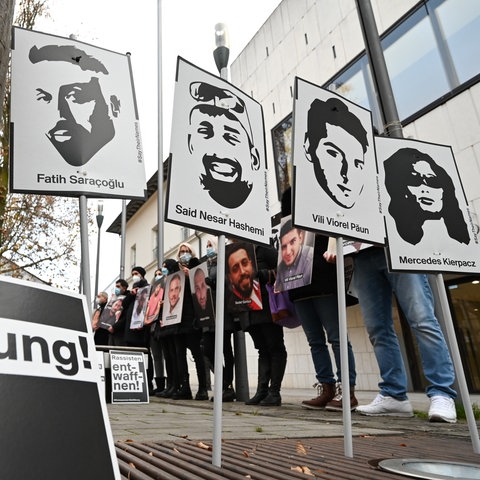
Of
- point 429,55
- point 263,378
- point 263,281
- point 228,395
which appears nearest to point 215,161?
point 263,281

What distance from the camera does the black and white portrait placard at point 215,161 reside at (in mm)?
2129

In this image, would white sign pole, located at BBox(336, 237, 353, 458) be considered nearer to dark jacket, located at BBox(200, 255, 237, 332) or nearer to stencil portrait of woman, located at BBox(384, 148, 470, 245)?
stencil portrait of woman, located at BBox(384, 148, 470, 245)

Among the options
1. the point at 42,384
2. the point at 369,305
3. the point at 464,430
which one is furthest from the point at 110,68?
the point at 464,430

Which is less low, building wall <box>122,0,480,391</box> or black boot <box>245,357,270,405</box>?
building wall <box>122,0,480,391</box>

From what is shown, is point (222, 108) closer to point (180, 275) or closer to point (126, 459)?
point (126, 459)

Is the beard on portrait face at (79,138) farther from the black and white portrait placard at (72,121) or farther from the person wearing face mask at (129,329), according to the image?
the person wearing face mask at (129,329)

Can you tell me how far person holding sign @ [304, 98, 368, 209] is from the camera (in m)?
2.46

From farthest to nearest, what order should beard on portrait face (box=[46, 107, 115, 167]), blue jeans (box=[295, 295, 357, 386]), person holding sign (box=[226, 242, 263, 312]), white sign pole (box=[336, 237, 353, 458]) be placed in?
person holding sign (box=[226, 242, 263, 312]) → blue jeans (box=[295, 295, 357, 386]) → beard on portrait face (box=[46, 107, 115, 167]) → white sign pole (box=[336, 237, 353, 458])

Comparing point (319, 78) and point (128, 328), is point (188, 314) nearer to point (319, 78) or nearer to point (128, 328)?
point (128, 328)

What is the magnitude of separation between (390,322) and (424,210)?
57.4 inches

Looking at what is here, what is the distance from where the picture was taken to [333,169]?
251 centimetres

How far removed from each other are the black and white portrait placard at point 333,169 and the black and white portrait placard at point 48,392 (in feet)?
4.62

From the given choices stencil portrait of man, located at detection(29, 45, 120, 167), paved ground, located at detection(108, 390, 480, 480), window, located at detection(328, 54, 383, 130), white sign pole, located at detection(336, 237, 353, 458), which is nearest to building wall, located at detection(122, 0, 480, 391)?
window, located at detection(328, 54, 383, 130)

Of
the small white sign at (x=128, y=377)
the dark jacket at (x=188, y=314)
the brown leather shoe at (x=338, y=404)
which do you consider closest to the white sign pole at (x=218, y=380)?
the brown leather shoe at (x=338, y=404)
